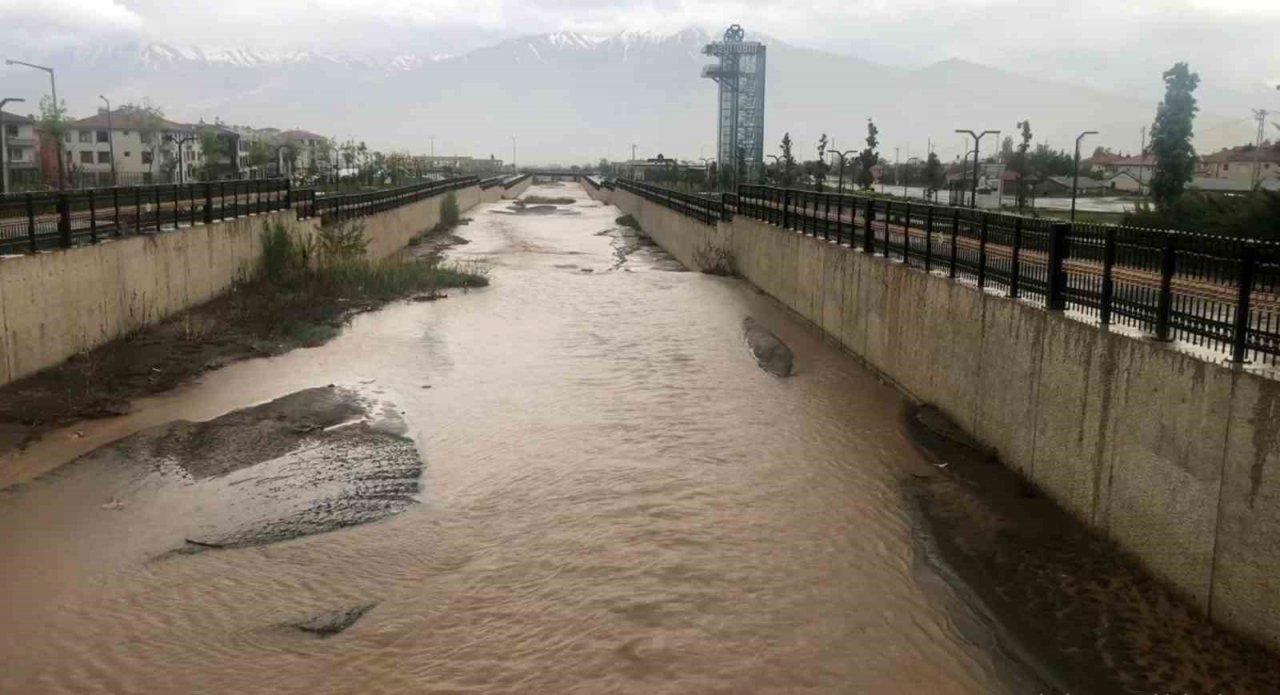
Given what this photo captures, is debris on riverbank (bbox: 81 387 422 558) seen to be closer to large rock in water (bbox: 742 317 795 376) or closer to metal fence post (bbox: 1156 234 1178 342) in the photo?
large rock in water (bbox: 742 317 795 376)

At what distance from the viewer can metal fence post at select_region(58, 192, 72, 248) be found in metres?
16.1

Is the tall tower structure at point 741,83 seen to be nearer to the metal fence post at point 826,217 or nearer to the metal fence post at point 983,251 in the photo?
the metal fence post at point 826,217

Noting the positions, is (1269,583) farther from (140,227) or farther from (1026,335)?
(140,227)

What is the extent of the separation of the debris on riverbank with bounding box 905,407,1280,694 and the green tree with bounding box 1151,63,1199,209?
43.9 metres

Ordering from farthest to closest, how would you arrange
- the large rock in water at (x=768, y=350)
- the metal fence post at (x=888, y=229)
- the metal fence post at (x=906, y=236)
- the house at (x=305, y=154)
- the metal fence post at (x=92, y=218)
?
the house at (x=305, y=154) → the large rock in water at (x=768, y=350) → the metal fence post at (x=888, y=229) → the metal fence post at (x=92, y=218) → the metal fence post at (x=906, y=236)

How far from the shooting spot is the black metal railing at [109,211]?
48.9 ft

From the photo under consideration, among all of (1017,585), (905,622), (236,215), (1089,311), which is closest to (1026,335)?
(1089,311)

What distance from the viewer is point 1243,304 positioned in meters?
7.96

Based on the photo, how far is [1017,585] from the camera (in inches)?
352

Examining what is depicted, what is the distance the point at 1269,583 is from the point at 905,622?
8.11 feet

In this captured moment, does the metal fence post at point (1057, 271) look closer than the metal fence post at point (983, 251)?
Yes

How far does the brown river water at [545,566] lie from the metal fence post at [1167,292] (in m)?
2.69

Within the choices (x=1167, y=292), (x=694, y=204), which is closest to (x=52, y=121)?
(x=694, y=204)

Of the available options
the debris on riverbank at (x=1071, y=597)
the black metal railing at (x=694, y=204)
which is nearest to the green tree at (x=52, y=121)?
the black metal railing at (x=694, y=204)
